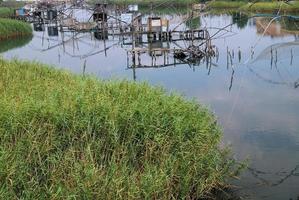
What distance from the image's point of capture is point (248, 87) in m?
19.4

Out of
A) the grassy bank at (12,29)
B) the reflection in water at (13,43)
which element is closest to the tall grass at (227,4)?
the grassy bank at (12,29)

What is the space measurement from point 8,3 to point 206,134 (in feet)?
260

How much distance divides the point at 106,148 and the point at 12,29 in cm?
3093

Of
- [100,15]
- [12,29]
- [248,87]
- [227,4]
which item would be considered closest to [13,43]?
[12,29]

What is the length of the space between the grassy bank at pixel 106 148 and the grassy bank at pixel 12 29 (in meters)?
27.5

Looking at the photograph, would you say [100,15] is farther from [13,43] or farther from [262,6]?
[262,6]

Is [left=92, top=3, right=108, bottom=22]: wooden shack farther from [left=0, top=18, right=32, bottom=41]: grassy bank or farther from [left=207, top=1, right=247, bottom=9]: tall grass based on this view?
[left=207, top=1, right=247, bottom=9]: tall grass

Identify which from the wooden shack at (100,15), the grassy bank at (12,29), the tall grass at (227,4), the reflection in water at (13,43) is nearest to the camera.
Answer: the reflection in water at (13,43)

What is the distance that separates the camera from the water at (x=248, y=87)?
411 inches

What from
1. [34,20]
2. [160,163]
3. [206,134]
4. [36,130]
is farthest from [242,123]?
[34,20]

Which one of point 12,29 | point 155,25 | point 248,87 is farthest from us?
point 12,29

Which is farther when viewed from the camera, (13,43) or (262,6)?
(262,6)

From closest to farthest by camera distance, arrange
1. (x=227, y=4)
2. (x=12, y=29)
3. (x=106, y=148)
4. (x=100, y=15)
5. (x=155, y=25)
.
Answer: (x=106, y=148), (x=155, y=25), (x=12, y=29), (x=100, y=15), (x=227, y=4)

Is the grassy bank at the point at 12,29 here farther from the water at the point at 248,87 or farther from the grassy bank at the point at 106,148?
the grassy bank at the point at 106,148
